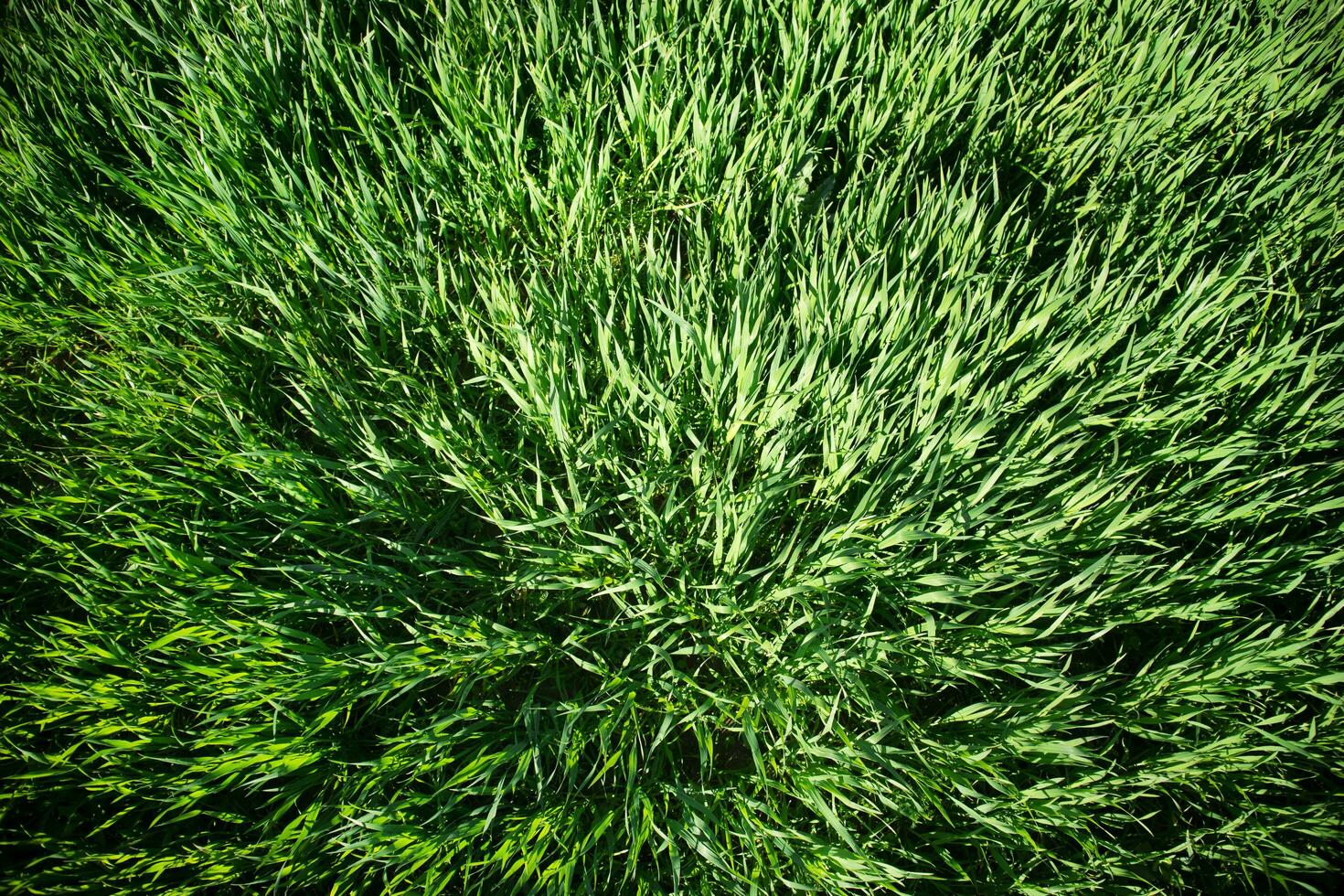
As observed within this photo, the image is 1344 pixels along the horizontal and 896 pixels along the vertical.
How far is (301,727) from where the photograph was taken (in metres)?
1.28

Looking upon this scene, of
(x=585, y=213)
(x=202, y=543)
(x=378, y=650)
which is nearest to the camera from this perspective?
(x=378, y=650)

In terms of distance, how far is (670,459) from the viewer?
1.41 meters

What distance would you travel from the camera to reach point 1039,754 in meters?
1.24

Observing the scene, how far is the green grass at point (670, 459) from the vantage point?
1.23 m

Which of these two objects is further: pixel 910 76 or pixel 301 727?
pixel 910 76

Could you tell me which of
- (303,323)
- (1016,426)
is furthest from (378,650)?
(1016,426)

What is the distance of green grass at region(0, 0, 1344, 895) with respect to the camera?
4.05 feet

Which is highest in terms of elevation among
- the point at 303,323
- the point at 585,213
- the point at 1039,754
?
the point at 585,213

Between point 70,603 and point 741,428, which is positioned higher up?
point 741,428

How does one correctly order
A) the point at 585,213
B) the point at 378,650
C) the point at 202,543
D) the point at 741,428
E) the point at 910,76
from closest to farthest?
the point at 378,650, the point at 741,428, the point at 202,543, the point at 585,213, the point at 910,76

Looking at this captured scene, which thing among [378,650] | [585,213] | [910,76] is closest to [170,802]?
[378,650]

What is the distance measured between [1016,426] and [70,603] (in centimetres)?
217

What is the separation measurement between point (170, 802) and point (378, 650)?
51 centimetres

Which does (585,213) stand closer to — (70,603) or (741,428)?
(741,428)
